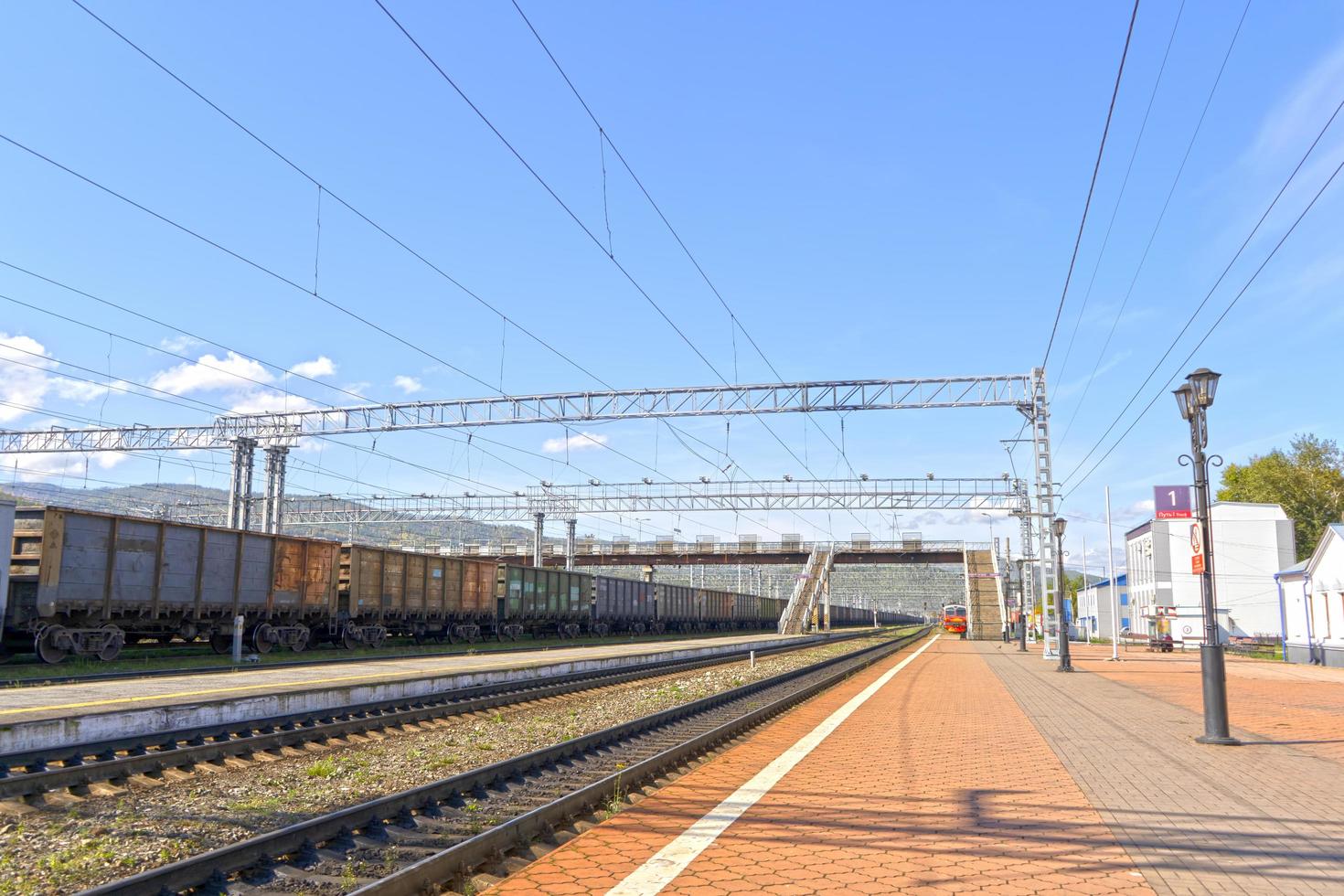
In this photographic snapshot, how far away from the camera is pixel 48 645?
18031mm

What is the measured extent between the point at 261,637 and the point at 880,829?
2073 centimetres

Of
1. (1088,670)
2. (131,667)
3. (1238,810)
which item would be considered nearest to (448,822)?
(1238,810)

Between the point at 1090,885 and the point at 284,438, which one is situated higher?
the point at 284,438

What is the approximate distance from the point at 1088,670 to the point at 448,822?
25.9 metres

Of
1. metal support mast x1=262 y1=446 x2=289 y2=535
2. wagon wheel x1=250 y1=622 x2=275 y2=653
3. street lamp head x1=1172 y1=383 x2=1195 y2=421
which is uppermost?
metal support mast x1=262 y1=446 x2=289 y2=535

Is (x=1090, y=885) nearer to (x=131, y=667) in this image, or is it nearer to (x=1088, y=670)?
(x=131, y=667)

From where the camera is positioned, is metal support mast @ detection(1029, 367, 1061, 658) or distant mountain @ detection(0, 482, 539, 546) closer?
metal support mast @ detection(1029, 367, 1061, 658)

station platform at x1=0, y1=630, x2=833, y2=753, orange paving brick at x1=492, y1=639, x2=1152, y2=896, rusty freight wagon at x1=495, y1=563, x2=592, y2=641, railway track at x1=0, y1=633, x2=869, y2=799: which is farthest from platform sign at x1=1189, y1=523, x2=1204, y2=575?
rusty freight wagon at x1=495, y1=563, x2=592, y2=641

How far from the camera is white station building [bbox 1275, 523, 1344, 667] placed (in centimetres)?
2972

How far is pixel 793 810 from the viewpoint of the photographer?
7.89 metres

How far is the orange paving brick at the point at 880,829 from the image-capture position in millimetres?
5840

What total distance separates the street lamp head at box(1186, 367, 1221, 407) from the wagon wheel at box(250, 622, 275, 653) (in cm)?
2155

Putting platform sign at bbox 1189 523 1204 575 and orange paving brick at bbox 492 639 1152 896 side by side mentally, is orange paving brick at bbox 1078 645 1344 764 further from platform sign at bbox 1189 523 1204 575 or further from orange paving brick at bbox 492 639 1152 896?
orange paving brick at bbox 492 639 1152 896

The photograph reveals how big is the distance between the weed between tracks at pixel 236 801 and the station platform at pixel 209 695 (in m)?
1.73
